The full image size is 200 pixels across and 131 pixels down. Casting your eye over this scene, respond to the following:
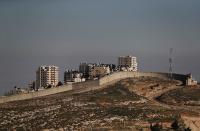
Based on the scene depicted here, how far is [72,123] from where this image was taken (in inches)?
4550

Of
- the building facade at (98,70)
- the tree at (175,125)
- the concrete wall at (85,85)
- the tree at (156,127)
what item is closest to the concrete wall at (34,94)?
the concrete wall at (85,85)

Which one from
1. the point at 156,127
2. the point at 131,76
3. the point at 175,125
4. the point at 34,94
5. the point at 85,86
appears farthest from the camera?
the point at 131,76

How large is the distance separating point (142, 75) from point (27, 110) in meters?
44.9

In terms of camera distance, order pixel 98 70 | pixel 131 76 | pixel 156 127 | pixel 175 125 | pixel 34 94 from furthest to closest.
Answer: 1. pixel 98 70
2. pixel 131 76
3. pixel 34 94
4. pixel 175 125
5. pixel 156 127

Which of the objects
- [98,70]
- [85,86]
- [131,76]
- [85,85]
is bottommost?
[85,86]

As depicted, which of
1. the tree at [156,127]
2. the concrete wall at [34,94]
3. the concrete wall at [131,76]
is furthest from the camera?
the concrete wall at [131,76]

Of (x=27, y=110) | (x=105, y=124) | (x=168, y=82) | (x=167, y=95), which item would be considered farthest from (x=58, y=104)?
(x=168, y=82)

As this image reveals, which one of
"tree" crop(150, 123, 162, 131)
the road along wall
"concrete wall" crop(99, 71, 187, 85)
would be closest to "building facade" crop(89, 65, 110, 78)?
"concrete wall" crop(99, 71, 187, 85)

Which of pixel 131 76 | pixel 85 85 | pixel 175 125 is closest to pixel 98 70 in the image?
pixel 131 76

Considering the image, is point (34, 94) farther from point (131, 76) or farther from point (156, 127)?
point (156, 127)

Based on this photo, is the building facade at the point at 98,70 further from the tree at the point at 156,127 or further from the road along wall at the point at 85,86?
the tree at the point at 156,127

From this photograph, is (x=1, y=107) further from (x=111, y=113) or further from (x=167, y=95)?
(x=167, y=95)

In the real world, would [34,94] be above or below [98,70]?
below

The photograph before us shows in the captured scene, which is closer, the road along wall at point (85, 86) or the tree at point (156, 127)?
the tree at point (156, 127)
